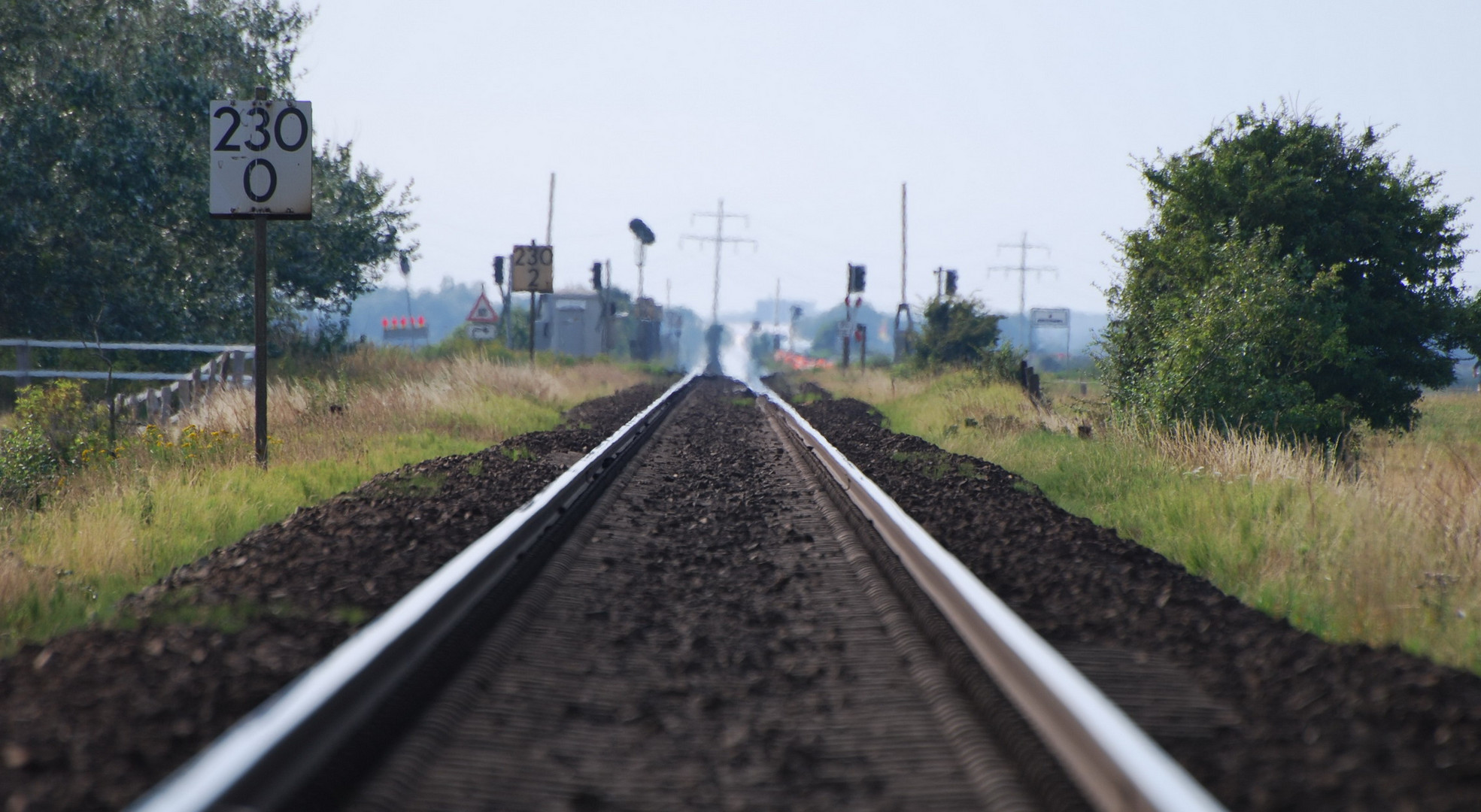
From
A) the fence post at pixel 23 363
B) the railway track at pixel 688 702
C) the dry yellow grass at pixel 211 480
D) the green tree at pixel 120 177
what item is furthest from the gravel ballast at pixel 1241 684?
the green tree at pixel 120 177

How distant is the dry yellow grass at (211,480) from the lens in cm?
603

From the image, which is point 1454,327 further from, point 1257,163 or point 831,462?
point 831,462

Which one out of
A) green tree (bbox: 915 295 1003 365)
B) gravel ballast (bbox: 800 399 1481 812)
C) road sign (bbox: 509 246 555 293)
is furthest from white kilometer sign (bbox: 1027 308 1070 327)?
gravel ballast (bbox: 800 399 1481 812)

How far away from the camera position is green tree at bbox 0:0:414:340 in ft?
64.1

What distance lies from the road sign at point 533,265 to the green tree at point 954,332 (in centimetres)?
1383

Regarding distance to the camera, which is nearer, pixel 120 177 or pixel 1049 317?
pixel 120 177

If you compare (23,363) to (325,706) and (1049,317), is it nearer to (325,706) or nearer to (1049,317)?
(325,706)

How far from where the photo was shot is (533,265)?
1387 inches

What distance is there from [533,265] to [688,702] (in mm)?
32537

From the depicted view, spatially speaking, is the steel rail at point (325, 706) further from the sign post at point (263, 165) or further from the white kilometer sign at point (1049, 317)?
the white kilometer sign at point (1049, 317)

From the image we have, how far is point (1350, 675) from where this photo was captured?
4.07 meters

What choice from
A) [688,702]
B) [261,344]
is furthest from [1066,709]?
[261,344]

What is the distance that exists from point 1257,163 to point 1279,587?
12556mm

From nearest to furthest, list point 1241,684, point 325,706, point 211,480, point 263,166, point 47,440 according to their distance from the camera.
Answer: point 325,706 < point 1241,684 < point 211,480 < point 263,166 < point 47,440
